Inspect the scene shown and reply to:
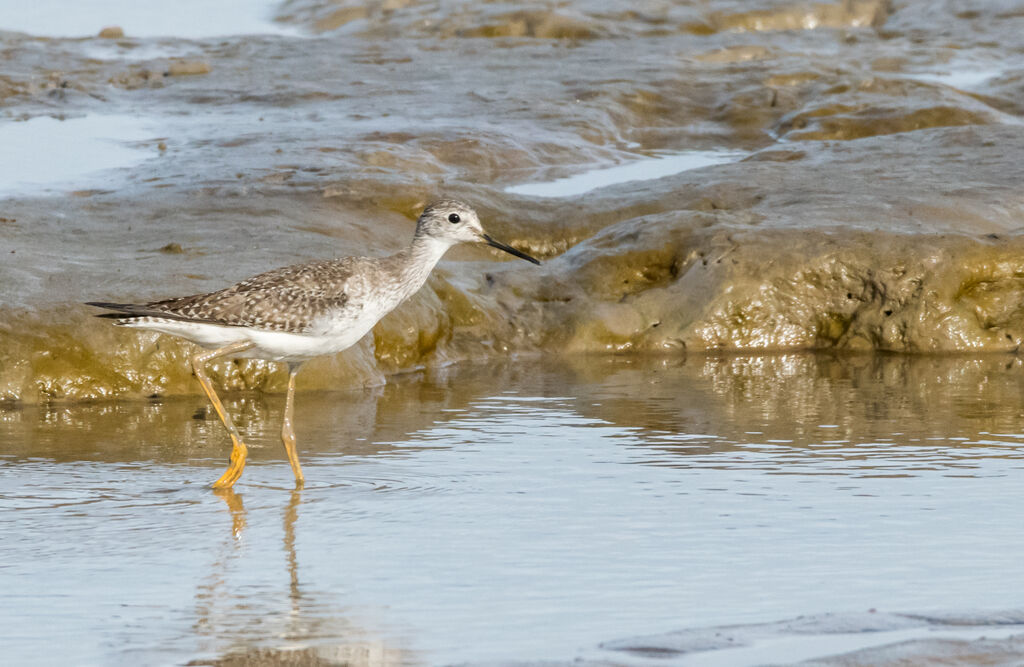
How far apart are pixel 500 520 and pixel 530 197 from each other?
803 centimetres

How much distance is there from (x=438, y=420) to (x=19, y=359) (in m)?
2.80

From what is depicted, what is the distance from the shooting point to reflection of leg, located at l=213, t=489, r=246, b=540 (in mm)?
6648

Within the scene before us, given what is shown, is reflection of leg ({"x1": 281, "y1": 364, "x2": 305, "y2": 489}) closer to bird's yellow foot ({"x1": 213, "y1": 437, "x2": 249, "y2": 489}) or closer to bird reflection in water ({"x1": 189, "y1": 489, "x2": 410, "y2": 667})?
bird's yellow foot ({"x1": 213, "y1": 437, "x2": 249, "y2": 489})

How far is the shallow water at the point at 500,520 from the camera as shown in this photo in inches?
203

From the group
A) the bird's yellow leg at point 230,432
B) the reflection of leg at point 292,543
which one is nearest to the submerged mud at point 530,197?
the bird's yellow leg at point 230,432

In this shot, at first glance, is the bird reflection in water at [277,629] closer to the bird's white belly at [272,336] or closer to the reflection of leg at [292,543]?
the reflection of leg at [292,543]

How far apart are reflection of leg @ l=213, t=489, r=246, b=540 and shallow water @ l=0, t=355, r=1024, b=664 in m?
0.02

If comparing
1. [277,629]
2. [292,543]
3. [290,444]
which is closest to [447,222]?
[290,444]

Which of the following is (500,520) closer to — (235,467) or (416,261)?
(235,467)

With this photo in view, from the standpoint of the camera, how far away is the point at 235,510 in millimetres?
7020

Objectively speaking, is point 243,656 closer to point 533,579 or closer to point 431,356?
point 533,579

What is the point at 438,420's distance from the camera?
9.21m

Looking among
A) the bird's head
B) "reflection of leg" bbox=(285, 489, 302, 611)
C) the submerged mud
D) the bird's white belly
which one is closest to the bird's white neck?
the bird's head

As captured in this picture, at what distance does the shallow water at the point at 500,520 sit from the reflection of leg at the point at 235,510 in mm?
17
